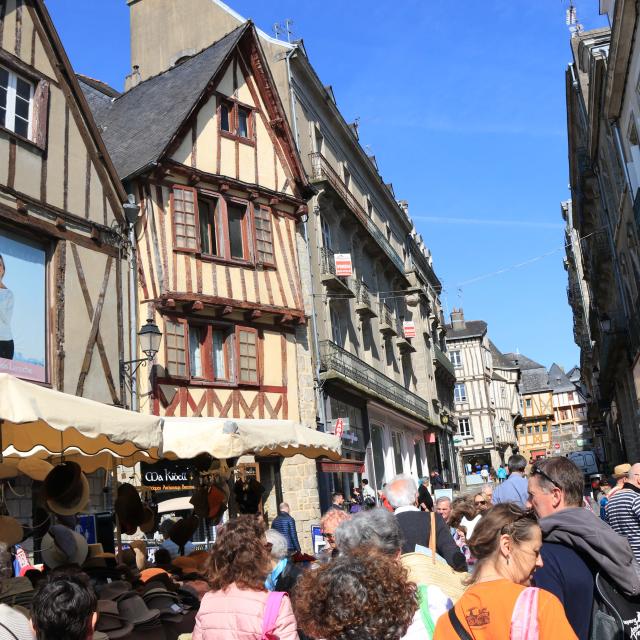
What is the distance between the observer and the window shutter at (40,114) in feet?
37.7

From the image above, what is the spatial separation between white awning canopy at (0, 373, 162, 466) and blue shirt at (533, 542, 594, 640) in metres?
3.12

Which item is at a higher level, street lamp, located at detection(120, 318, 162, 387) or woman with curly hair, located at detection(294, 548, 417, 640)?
street lamp, located at detection(120, 318, 162, 387)

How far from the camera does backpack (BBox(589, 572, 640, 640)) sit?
113 inches

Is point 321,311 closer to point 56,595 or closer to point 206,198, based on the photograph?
point 206,198

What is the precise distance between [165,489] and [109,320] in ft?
10.4

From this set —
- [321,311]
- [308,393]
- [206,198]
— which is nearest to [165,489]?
[308,393]

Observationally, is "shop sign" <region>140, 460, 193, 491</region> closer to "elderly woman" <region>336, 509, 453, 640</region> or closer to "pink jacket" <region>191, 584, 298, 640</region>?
"pink jacket" <region>191, 584, 298, 640</region>

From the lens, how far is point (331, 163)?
2377 centimetres

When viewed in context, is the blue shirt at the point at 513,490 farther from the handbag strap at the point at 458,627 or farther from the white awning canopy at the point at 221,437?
the handbag strap at the point at 458,627

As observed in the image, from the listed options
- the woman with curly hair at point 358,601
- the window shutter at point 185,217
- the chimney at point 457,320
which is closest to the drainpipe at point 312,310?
A: the window shutter at point 185,217

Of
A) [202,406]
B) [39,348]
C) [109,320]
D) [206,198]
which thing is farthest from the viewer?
[206,198]

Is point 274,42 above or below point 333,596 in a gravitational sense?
above

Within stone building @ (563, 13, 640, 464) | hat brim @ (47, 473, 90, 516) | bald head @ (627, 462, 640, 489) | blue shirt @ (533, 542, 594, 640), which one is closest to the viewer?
blue shirt @ (533, 542, 594, 640)

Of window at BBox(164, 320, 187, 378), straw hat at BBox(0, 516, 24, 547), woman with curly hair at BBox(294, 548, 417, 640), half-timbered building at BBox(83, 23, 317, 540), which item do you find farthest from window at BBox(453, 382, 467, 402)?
woman with curly hair at BBox(294, 548, 417, 640)
